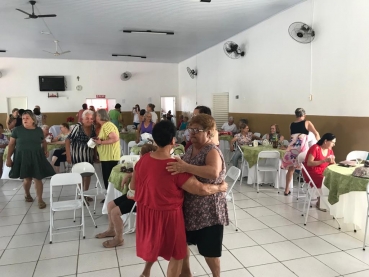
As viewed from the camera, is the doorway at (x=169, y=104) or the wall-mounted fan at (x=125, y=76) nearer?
the wall-mounted fan at (x=125, y=76)

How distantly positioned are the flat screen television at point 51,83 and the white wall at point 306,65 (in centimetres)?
654

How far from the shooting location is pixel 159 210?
1.86 meters

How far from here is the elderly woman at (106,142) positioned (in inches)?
162

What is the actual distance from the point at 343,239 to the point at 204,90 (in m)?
7.93

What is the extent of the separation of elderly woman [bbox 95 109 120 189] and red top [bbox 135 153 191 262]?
7.49 ft

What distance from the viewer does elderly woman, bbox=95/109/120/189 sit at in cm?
411

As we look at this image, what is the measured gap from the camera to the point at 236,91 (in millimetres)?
8312

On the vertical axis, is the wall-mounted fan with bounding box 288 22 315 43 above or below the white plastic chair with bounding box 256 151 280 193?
above

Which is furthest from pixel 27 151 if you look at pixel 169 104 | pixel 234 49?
pixel 169 104

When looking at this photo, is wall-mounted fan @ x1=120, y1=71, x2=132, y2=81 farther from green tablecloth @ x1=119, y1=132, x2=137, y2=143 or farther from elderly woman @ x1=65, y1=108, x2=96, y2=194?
elderly woman @ x1=65, y1=108, x2=96, y2=194

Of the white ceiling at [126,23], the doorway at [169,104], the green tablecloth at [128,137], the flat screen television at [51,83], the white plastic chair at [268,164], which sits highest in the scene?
the white ceiling at [126,23]

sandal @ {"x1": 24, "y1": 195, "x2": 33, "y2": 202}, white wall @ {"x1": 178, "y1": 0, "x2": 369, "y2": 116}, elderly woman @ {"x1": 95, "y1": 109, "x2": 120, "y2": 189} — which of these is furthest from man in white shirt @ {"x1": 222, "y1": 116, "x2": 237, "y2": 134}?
sandal @ {"x1": 24, "y1": 195, "x2": 33, "y2": 202}

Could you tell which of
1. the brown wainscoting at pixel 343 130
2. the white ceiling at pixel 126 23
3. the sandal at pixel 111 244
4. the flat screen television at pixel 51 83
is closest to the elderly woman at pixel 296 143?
the brown wainscoting at pixel 343 130

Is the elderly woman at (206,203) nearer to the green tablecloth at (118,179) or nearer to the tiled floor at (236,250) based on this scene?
the tiled floor at (236,250)
